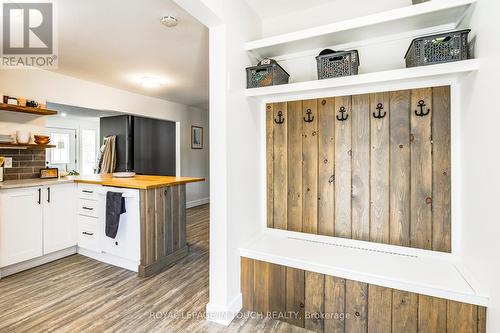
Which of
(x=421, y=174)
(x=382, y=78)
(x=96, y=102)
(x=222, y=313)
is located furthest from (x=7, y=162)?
(x=421, y=174)

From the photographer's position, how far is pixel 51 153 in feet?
20.1

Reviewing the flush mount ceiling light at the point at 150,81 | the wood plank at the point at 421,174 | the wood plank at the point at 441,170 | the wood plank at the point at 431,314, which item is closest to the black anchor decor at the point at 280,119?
the wood plank at the point at 421,174

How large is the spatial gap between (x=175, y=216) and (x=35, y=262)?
1554 millimetres

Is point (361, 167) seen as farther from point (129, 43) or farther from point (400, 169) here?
point (129, 43)

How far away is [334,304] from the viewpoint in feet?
5.40

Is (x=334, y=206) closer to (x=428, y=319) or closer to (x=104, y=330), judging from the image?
(x=428, y=319)

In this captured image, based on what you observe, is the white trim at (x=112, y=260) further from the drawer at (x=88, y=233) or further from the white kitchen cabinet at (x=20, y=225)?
the white kitchen cabinet at (x=20, y=225)

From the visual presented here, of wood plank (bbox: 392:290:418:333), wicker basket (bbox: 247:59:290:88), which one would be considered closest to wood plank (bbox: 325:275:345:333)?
wood plank (bbox: 392:290:418:333)

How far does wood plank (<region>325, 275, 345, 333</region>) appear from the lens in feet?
5.32

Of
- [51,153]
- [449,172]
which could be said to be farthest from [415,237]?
[51,153]

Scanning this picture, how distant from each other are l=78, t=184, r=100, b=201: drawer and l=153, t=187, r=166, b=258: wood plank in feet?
2.59

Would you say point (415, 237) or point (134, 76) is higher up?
point (134, 76)

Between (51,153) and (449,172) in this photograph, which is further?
(51,153)

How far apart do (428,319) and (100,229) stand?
10.0 feet
